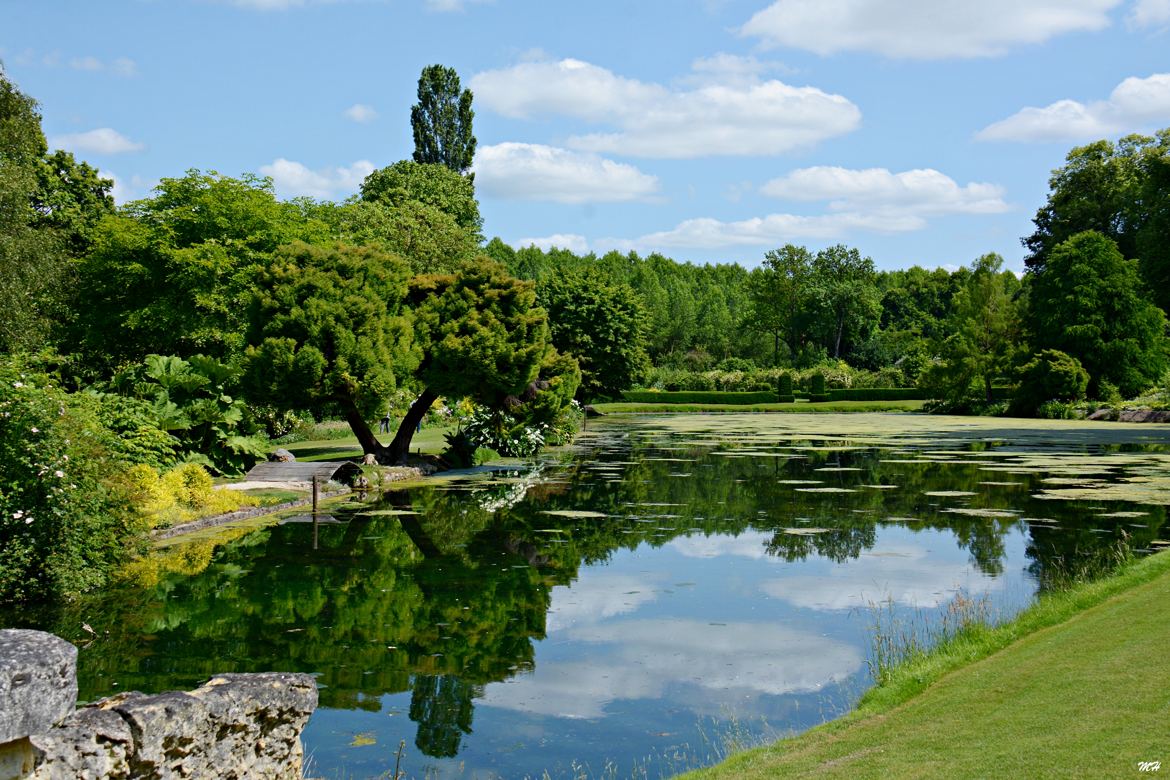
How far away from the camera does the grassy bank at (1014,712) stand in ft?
17.4

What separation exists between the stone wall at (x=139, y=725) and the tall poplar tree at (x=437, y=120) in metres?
66.3

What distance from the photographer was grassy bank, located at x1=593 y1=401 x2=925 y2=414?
65375 millimetres

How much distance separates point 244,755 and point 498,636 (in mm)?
5013

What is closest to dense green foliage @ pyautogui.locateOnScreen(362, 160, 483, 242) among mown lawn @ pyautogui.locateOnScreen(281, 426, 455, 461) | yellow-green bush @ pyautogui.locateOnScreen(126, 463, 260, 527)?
mown lawn @ pyautogui.locateOnScreen(281, 426, 455, 461)

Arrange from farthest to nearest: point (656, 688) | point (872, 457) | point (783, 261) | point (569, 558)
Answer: point (783, 261)
point (872, 457)
point (569, 558)
point (656, 688)

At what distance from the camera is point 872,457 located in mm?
31141

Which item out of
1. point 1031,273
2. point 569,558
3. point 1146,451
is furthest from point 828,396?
point 569,558

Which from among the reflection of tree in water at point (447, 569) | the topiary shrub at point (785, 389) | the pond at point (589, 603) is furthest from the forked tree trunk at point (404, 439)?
the topiary shrub at point (785, 389)

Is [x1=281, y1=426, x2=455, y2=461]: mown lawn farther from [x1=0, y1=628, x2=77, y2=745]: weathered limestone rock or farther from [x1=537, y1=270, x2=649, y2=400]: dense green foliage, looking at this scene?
[x1=537, y1=270, x2=649, y2=400]: dense green foliage

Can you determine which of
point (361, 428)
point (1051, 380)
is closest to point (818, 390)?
point (1051, 380)

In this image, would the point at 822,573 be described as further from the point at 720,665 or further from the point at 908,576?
the point at 720,665

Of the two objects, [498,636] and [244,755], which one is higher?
[244,755]

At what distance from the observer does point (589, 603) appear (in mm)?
11875

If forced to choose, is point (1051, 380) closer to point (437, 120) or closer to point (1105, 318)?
point (1105, 318)
